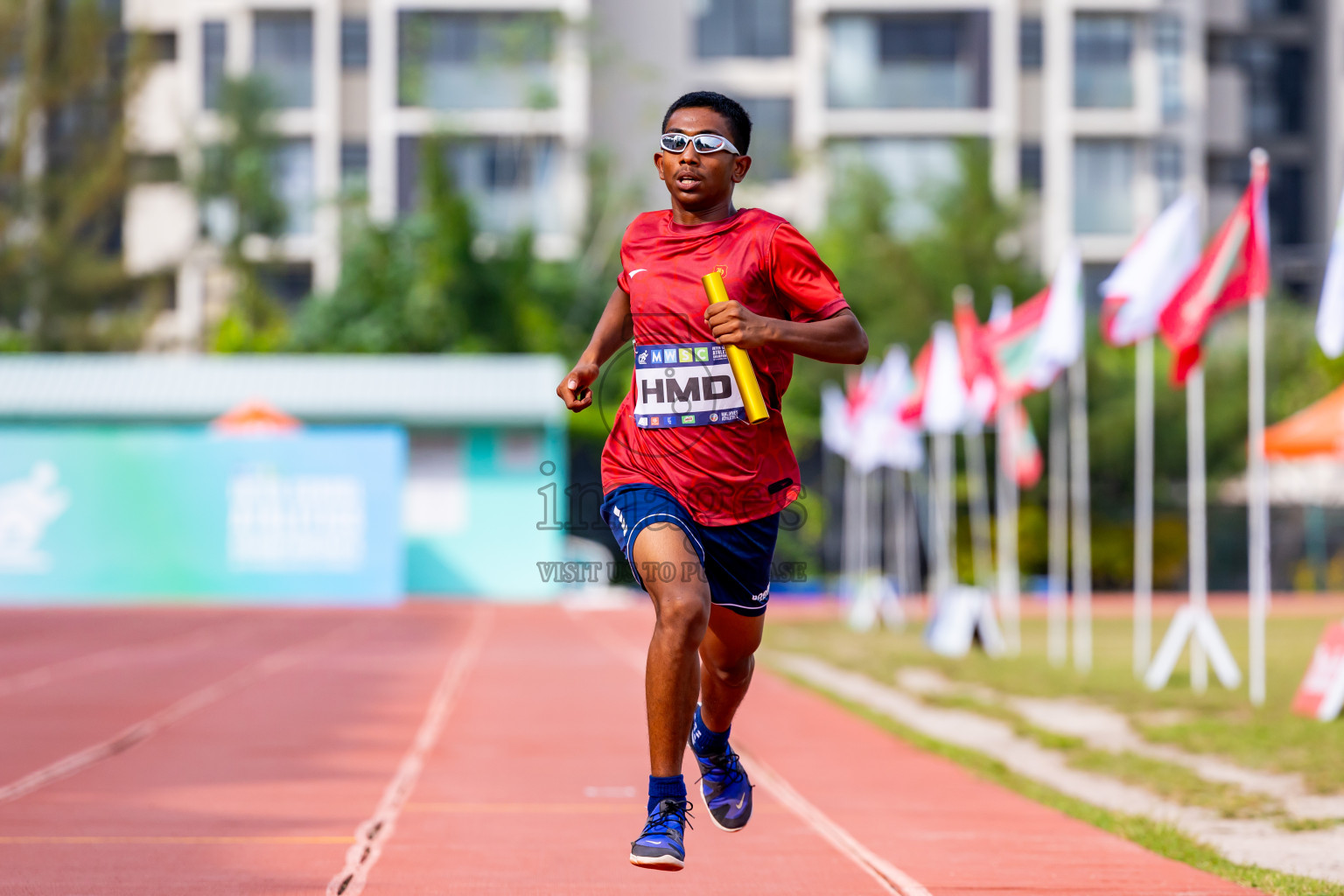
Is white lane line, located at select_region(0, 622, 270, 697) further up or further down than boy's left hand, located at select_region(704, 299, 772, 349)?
further down

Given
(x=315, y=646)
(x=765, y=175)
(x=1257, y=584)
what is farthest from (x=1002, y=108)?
(x=1257, y=584)

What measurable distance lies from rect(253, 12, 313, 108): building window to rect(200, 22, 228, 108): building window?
153 cm

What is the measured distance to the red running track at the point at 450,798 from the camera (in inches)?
231

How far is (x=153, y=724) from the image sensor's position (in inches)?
435

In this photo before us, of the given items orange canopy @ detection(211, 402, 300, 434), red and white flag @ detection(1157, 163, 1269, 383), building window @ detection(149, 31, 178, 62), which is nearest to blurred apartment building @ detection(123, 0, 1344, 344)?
building window @ detection(149, 31, 178, 62)

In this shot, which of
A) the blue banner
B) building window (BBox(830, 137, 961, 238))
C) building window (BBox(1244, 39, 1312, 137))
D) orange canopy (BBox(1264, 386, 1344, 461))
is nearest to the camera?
orange canopy (BBox(1264, 386, 1344, 461))

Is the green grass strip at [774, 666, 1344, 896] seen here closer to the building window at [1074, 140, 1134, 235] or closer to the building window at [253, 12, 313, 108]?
the building window at [1074, 140, 1134, 235]

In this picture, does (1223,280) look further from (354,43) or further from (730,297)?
(354,43)

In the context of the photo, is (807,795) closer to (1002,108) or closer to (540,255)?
(540,255)

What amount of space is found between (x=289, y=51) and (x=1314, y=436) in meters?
34.8

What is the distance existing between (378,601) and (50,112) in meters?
24.4

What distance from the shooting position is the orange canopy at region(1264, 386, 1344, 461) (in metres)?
16.4

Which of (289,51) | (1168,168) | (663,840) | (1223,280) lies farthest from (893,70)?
(663,840)

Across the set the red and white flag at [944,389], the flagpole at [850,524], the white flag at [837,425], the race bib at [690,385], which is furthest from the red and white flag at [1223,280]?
the flagpole at [850,524]
